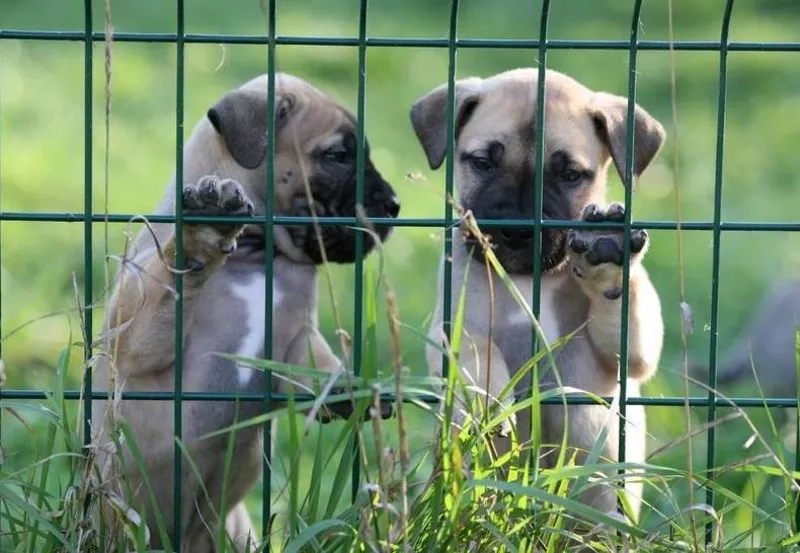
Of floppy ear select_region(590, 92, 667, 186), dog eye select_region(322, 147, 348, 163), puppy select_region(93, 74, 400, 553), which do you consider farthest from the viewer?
dog eye select_region(322, 147, 348, 163)

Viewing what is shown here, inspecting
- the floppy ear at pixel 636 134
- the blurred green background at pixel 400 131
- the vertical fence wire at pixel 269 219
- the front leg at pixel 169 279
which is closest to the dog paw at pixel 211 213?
the front leg at pixel 169 279

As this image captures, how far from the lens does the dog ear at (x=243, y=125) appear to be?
4.39 m

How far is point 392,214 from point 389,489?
1.62 meters

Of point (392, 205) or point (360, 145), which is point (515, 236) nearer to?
point (392, 205)

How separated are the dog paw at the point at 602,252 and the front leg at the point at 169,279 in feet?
2.89

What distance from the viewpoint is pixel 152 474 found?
433 cm

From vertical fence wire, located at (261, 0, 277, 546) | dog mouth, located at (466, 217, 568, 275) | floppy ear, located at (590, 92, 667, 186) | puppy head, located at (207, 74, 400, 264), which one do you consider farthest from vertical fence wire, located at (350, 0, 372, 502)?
floppy ear, located at (590, 92, 667, 186)

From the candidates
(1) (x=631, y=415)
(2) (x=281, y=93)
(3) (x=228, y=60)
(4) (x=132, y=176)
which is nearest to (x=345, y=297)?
(4) (x=132, y=176)

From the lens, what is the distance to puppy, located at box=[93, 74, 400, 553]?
4215mm

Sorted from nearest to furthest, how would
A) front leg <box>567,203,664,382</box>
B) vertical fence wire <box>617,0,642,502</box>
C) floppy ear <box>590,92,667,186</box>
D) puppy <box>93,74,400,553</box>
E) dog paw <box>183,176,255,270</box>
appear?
vertical fence wire <box>617,0,642,502</box> → dog paw <box>183,176,255,270</box> → front leg <box>567,203,664,382</box> → puppy <box>93,74,400,553</box> → floppy ear <box>590,92,667,186</box>

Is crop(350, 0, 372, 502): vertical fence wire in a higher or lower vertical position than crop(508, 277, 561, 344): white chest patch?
higher

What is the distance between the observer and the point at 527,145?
445 centimetres

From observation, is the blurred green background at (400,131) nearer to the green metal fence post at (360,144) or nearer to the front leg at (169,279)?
the front leg at (169,279)

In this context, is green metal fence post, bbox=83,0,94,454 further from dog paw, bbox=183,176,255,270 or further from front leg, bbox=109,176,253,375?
dog paw, bbox=183,176,255,270
